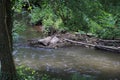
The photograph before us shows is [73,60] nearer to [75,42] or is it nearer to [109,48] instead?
[75,42]

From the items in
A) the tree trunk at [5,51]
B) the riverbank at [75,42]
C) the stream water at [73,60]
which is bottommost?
the stream water at [73,60]

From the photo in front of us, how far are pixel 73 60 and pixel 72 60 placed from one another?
0.16ft

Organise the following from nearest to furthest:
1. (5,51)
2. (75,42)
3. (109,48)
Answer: (5,51) → (109,48) → (75,42)

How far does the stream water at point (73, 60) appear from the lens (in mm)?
12539

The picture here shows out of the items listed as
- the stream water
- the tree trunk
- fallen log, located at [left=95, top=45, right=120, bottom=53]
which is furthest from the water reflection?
the tree trunk

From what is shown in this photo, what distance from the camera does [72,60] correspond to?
550 inches

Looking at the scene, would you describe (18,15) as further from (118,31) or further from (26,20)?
(118,31)

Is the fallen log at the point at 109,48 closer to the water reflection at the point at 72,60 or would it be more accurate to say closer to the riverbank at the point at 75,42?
the riverbank at the point at 75,42

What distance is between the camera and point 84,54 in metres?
14.8

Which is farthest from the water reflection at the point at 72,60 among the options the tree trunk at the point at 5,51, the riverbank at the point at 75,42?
the tree trunk at the point at 5,51

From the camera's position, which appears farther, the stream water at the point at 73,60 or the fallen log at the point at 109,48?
the fallen log at the point at 109,48

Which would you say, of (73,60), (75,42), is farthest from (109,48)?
(73,60)

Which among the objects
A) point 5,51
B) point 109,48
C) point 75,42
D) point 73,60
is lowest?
point 73,60

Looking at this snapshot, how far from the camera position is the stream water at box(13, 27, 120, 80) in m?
12.5
